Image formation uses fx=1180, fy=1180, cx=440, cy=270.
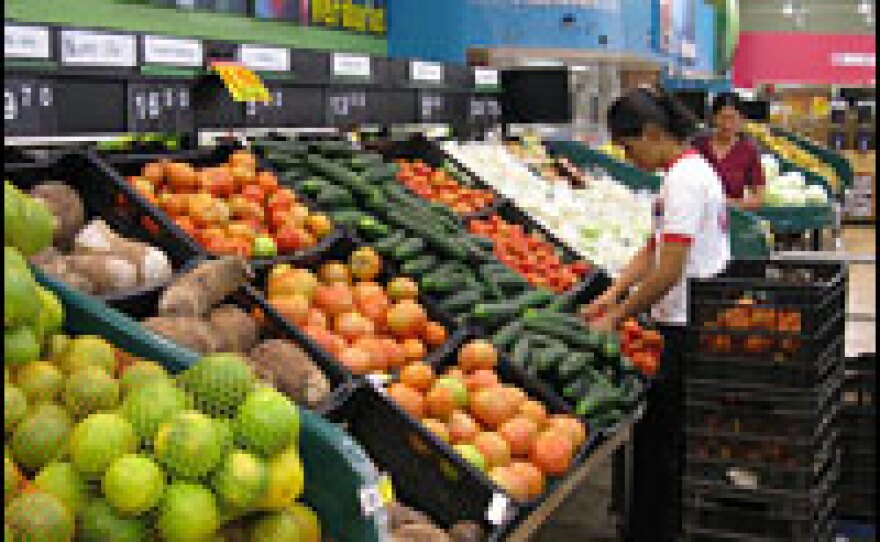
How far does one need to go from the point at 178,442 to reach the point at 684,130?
2712 mm

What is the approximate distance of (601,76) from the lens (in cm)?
1085

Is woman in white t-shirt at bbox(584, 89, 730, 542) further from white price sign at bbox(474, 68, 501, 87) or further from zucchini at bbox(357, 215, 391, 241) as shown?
white price sign at bbox(474, 68, 501, 87)

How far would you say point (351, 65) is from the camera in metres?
5.88

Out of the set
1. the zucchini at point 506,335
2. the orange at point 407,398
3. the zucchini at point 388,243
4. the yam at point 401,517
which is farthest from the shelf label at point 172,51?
the yam at point 401,517

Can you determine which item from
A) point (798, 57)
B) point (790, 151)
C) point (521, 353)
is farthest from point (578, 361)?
point (798, 57)

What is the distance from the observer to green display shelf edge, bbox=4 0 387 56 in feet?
21.9

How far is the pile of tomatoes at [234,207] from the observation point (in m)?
3.62

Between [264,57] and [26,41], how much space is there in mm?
1405

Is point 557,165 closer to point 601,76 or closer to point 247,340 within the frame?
point 601,76

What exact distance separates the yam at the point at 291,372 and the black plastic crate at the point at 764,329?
146cm

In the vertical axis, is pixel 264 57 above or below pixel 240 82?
above

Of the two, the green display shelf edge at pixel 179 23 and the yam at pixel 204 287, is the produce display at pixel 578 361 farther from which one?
the green display shelf edge at pixel 179 23

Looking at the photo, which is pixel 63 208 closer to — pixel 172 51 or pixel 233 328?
pixel 233 328

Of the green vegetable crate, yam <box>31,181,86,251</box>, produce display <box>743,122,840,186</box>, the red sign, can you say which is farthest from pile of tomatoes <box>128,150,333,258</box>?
the red sign
